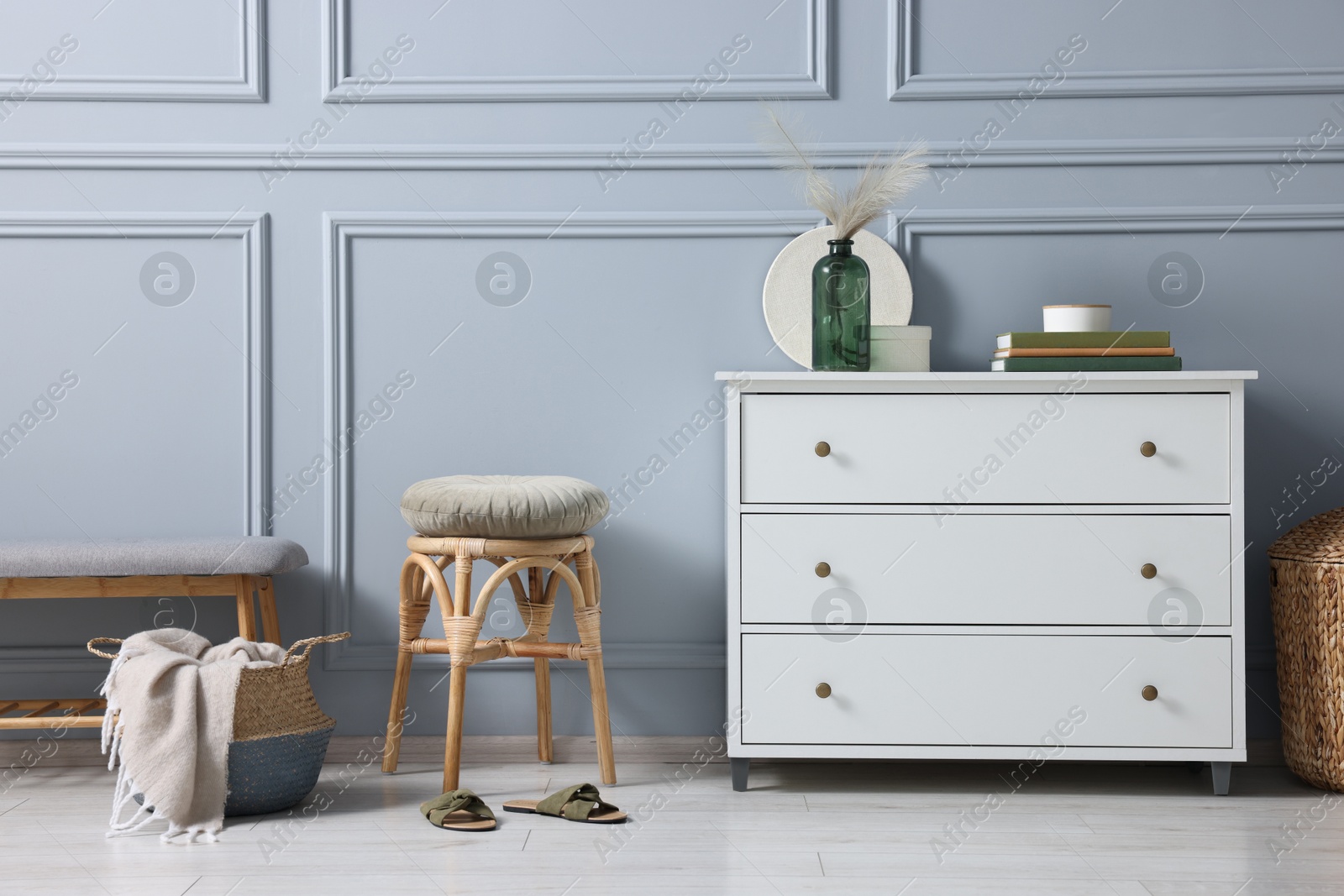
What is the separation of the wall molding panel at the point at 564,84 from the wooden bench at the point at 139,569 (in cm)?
104

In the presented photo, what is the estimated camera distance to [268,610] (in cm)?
208

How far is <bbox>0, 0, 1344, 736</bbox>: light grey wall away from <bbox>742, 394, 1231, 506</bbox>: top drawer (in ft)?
1.31

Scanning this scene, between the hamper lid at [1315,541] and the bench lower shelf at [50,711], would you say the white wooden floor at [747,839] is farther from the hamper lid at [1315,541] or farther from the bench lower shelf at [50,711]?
the hamper lid at [1315,541]

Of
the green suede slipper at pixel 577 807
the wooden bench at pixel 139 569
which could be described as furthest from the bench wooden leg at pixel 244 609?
the green suede slipper at pixel 577 807

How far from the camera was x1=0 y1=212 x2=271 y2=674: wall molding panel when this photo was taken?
2246 millimetres

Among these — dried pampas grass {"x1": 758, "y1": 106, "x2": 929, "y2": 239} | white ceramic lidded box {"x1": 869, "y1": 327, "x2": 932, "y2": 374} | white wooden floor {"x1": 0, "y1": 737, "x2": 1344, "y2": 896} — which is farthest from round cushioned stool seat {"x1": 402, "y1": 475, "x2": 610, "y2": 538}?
dried pampas grass {"x1": 758, "y1": 106, "x2": 929, "y2": 239}

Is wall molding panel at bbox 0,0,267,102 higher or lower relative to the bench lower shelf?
higher

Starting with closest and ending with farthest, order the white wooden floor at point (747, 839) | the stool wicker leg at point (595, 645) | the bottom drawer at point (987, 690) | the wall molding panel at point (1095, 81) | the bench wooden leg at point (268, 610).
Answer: the white wooden floor at point (747, 839) < the bottom drawer at point (987, 690) < the stool wicker leg at point (595, 645) < the bench wooden leg at point (268, 610) < the wall molding panel at point (1095, 81)

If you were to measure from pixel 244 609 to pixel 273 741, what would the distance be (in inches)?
13.5

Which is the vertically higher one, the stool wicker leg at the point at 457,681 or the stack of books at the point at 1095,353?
Result: the stack of books at the point at 1095,353

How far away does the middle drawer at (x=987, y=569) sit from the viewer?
184 cm

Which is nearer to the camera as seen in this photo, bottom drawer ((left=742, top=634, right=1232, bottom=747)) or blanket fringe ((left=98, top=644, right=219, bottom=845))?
blanket fringe ((left=98, top=644, right=219, bottom=845))

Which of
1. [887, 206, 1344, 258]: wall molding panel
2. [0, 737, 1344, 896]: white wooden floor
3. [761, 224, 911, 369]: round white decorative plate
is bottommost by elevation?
[0, 737, 1344, 896]: white wooden floor

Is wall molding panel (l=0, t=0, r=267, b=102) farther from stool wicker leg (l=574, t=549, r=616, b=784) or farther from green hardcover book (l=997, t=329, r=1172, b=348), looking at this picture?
green hardcover book (l=997, t=329, r=1172, b=348)
